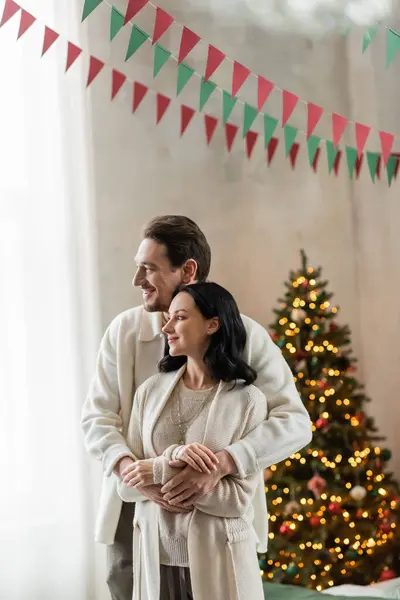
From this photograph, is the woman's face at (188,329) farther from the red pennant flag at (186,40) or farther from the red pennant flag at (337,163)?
the red pennant flag at (337,163)

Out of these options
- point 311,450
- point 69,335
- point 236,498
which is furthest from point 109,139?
point 236,498

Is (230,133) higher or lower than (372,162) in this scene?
higher

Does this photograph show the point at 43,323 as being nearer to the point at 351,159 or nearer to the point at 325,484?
the point at 325,484

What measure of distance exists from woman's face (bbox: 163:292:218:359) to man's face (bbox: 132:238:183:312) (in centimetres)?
15

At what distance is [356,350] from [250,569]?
2.82m

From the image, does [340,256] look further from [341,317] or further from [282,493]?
[282,493]

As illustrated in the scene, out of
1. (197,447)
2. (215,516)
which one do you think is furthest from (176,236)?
(215,516)

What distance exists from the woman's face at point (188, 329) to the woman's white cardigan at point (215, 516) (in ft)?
0.25

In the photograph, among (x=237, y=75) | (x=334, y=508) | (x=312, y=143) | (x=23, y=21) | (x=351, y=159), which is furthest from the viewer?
(x=351, y=159)

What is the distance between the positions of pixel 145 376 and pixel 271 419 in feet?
1.13

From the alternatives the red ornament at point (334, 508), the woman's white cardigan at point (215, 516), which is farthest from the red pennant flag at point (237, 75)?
the red ornament at point (334, 508)

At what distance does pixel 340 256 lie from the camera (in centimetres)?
440

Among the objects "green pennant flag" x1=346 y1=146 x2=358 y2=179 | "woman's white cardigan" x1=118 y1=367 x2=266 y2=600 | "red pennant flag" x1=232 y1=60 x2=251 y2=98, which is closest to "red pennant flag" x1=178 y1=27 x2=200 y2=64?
"red pennant flag" x1=232 y1=60 x2=251 y2=98

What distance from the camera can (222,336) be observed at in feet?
5.79
